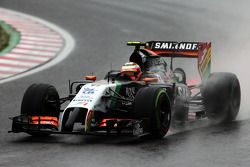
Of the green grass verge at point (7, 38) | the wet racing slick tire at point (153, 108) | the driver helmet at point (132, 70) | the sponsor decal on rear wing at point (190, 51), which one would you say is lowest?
the wet racing slick tire at point (153, 108)

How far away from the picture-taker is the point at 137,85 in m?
12.6

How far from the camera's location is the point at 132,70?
42.3ft

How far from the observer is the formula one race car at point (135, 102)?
1145 centimetres

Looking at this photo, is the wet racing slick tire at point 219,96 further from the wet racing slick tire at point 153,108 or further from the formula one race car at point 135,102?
the wet racing slick tire at point 153,108

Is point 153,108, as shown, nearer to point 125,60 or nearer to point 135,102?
point 135,102

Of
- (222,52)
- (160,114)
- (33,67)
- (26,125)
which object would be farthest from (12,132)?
(222,52)

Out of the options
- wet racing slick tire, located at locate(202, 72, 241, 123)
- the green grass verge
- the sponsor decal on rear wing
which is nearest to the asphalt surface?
wet racing slick tire, located at locate(202, 72, 241, 123)

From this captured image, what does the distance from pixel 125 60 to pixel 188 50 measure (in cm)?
679

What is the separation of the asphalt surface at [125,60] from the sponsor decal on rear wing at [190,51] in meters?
1.27

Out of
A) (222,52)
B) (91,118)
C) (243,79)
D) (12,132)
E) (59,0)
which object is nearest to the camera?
(91,118)

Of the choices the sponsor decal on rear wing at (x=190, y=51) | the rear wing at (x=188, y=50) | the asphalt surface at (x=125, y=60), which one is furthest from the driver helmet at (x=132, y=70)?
the sponsor decal on rear wing at (x=190, y=51)

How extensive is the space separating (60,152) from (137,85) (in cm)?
245

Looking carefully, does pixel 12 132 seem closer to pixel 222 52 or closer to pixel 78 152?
Result: pixel 78 152

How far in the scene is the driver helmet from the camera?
507 inches
